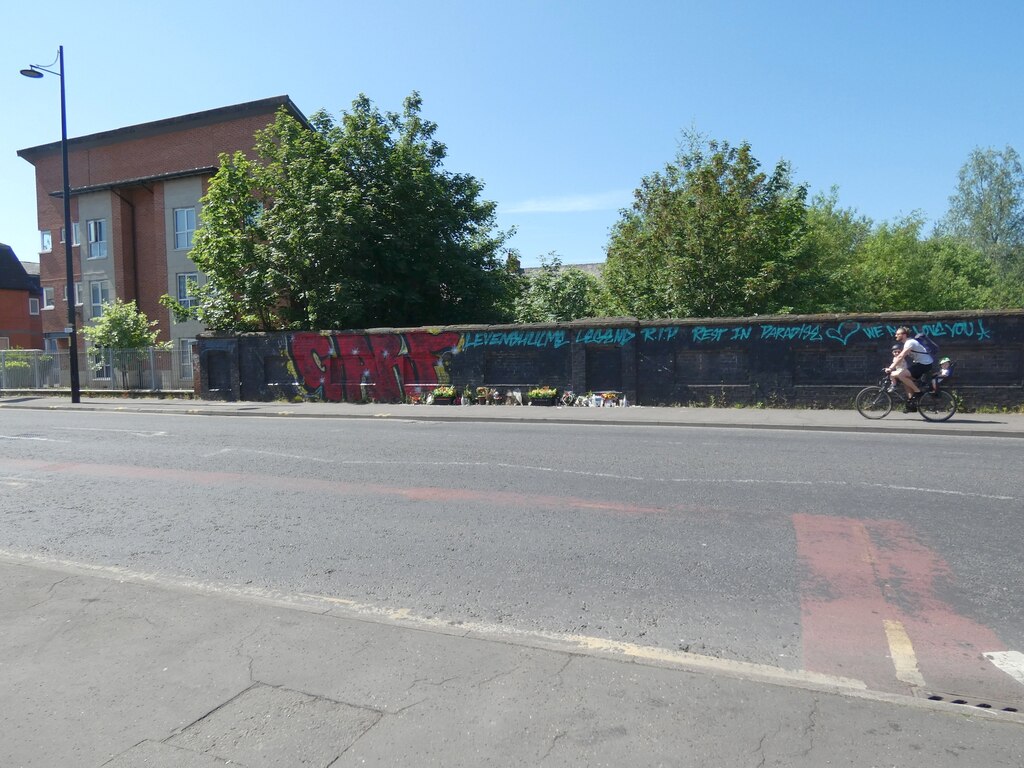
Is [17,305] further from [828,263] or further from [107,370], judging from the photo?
[828,263]

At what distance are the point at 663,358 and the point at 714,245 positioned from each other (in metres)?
8.56

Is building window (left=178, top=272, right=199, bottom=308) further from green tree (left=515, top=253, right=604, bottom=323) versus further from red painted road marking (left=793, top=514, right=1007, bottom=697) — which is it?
red painted road marking (left=793, top=514, right=1007, bottom=697)

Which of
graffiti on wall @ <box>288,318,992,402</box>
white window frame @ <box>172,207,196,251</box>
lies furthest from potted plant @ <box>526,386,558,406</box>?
white window frame @ <box>172,207,196,251</box>

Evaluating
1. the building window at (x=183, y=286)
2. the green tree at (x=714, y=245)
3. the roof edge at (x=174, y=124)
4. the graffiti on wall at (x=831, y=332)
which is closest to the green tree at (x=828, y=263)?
the green tree at (x=714, y=245)

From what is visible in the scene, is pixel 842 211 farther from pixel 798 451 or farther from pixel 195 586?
pixel 195 586

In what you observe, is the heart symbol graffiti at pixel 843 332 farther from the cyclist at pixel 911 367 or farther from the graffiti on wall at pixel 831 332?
the cyclist at pixel 911 367

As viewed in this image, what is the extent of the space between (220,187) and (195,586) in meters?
23.3

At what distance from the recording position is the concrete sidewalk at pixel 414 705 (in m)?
2.95

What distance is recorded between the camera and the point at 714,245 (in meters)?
24.8

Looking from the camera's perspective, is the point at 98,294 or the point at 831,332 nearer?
the point at 831,332

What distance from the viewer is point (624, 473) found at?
29.8 feet

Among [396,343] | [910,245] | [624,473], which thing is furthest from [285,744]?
[910,245]

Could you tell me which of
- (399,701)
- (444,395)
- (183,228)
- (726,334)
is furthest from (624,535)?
(183,228)

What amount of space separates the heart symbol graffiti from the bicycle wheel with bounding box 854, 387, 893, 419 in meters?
2.02
